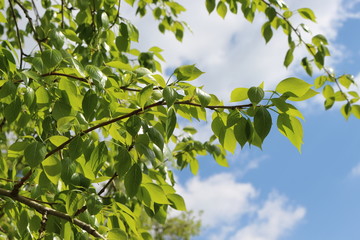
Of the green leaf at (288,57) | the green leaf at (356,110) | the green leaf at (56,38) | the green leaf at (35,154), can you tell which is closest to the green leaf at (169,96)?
the green leaf at (35,154)

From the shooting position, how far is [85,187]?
4.78 ft

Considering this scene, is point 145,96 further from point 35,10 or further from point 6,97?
point 35,10

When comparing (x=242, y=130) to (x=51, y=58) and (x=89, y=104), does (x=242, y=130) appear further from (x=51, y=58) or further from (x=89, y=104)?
(x=51, y=58)

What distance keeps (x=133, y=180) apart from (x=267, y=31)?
1850 mm

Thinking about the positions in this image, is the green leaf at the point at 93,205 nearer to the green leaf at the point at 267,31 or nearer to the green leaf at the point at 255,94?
the green leaf at the point at 255,94

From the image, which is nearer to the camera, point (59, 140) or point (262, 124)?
point (262, 124)

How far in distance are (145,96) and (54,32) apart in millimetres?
1007

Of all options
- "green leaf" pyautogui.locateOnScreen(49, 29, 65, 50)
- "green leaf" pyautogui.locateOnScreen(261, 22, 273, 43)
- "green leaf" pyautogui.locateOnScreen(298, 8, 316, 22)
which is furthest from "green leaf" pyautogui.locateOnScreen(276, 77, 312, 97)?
"green leaf" pyautogui.locateOnScreen(261, 22, 273, 43)

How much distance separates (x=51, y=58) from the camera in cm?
127

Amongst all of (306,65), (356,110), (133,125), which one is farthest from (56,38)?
(356,110)

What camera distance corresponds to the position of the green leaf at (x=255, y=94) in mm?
1030

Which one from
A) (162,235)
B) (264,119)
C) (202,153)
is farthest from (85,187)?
(162,235)

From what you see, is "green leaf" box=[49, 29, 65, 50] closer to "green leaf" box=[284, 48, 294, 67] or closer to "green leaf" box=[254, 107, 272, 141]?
"green leaf" box=[254, 107, 272, 141]

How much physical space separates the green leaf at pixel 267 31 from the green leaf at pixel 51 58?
171 cm
